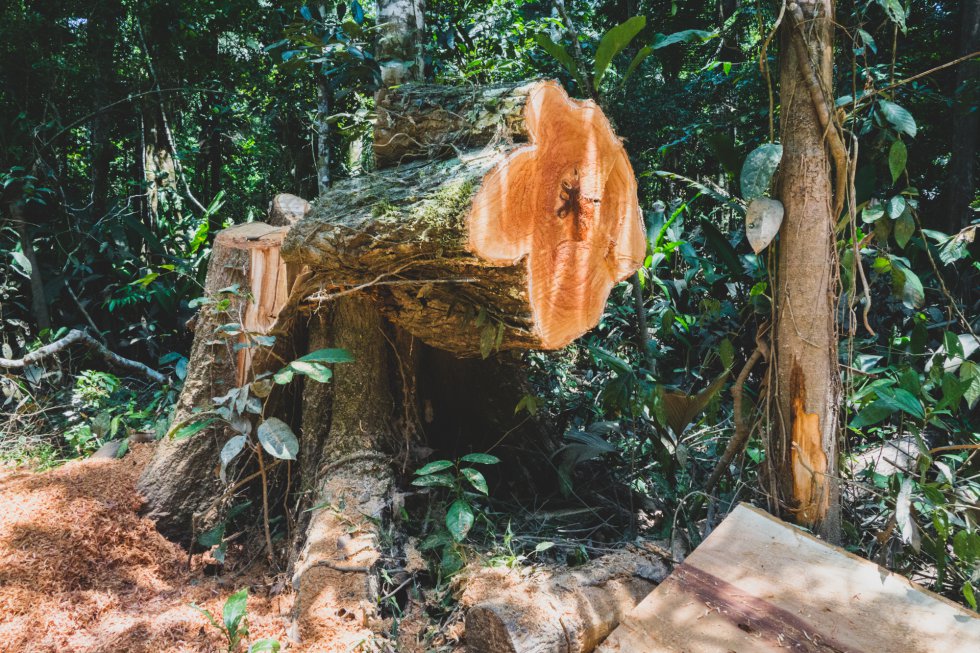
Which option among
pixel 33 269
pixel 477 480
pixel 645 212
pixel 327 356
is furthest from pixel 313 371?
pixel 33 269

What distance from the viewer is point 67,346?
3996 millimetres

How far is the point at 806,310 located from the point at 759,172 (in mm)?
480

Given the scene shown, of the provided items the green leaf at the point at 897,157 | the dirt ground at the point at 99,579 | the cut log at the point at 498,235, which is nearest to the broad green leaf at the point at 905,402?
the green leaf at the point at 897,157

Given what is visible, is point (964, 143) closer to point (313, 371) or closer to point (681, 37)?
point (681, 37)

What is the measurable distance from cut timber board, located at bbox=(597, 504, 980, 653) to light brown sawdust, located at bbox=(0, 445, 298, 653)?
47.7 inches

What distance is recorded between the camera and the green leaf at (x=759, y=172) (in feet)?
6.48

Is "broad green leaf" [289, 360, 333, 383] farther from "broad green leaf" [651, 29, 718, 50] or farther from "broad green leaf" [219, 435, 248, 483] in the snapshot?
"broad green leaf" [651, 29, 718, 50]

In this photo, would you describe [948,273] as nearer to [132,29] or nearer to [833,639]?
[833,639]

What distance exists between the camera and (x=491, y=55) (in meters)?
5.09

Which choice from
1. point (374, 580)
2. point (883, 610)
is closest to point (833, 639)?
point (883, 610)

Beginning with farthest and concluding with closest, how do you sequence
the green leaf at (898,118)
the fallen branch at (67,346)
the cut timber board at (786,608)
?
the fallen branch at (67,346) → the green leaf at (898,118) → the cut timber board at (786,608)

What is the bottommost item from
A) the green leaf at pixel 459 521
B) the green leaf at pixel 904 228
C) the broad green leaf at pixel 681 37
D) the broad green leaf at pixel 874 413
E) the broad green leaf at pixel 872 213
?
the green leaf at pixel 459 521

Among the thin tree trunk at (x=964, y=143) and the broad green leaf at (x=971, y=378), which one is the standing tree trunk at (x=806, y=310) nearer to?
the broad green leaf at (x=971, y=378)

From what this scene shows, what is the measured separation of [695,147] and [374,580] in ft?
24.3
